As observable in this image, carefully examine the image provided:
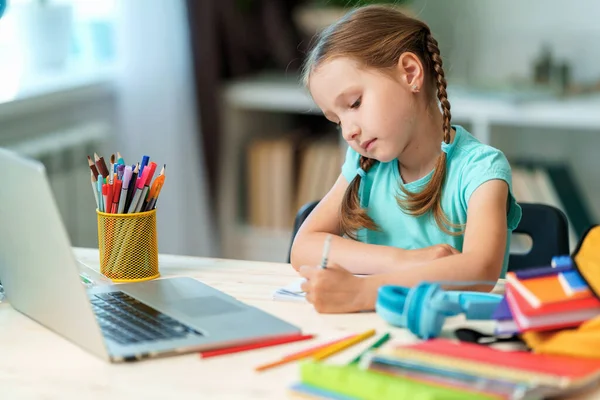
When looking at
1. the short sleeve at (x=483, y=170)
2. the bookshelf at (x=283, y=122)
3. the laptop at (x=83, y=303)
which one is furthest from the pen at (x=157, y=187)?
the bookshelf at (x=283, y=122)

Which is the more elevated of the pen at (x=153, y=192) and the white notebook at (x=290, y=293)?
the pen at (x=153, y=192)

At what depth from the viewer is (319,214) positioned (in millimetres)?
1656

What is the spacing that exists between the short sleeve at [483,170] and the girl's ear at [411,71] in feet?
0.50

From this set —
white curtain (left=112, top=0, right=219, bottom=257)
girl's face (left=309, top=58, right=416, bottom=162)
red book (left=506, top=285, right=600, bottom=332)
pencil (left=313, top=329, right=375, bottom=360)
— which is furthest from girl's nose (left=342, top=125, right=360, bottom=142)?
white curtain (left=112, top=0, right=219, bottom=257)

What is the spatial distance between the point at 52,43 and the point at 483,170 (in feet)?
5.45

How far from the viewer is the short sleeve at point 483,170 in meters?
1.50

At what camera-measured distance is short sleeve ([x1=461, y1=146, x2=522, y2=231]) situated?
1500 millimetres

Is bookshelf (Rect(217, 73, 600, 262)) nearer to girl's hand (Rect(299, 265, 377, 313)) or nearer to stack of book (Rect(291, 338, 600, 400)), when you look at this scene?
girl's hand (Rect(299, 265, 377, 313))

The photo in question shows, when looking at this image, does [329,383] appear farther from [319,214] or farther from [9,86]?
[9,86]

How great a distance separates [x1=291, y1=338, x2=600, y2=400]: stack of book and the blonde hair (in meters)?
0.60

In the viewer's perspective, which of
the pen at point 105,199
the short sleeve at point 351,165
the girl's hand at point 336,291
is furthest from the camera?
the short sleeve at point 351,165

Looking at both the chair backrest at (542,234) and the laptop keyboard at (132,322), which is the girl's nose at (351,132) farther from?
the laptop keyboard at (132,322)

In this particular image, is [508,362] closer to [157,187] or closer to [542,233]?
[157,187]

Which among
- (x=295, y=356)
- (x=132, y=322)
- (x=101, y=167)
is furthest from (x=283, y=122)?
(x=295, y=356)
